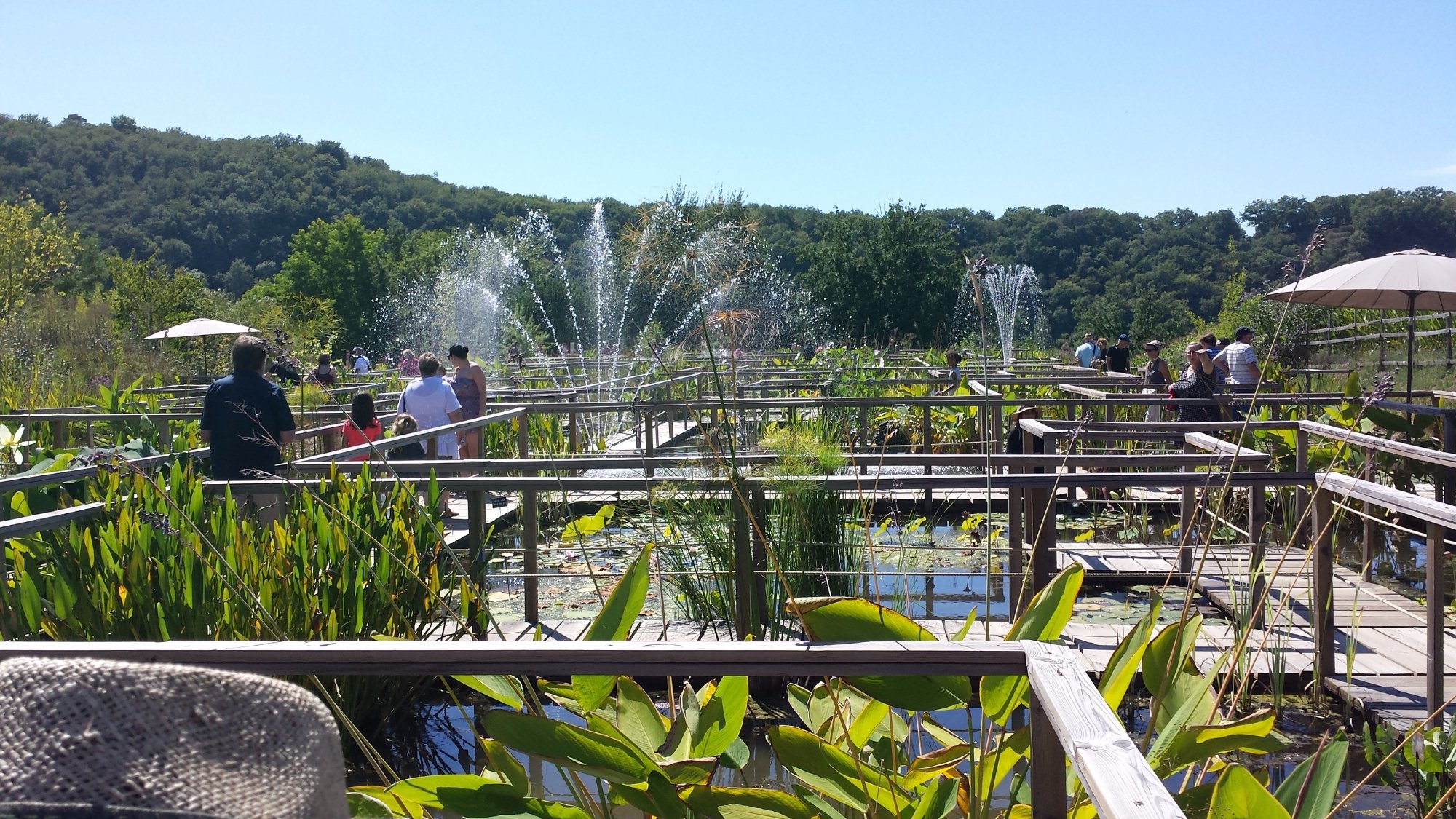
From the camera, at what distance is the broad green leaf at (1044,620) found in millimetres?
1865

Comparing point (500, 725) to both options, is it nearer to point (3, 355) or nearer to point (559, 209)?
point (3, 355)

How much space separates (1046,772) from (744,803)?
513 mm

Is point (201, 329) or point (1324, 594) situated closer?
point (1324, 594)

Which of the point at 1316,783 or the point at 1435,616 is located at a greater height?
the point at 1316,783

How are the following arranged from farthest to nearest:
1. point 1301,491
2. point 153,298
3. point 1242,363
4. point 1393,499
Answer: point 153,298, point 1242,363, point 1301,491, point 1393,499

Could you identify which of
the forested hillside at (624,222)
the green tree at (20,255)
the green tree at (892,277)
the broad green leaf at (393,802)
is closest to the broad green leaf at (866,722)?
the broad green leaf at (393,802)

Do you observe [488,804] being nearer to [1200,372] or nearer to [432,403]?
[432,403]

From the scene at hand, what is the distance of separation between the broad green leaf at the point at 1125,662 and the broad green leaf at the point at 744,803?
0.54 metres

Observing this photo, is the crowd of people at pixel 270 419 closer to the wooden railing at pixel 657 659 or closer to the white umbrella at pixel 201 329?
the wooden railing at pixel 657 659

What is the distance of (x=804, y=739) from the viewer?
1.85 m

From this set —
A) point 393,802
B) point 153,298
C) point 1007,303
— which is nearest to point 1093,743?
point 393,802

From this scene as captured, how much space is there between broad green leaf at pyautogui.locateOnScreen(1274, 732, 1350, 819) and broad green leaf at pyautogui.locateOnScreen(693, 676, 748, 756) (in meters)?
0.85

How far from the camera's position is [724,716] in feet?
6.19

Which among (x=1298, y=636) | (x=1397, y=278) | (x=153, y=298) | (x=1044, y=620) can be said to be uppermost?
(x=153, y=298)
